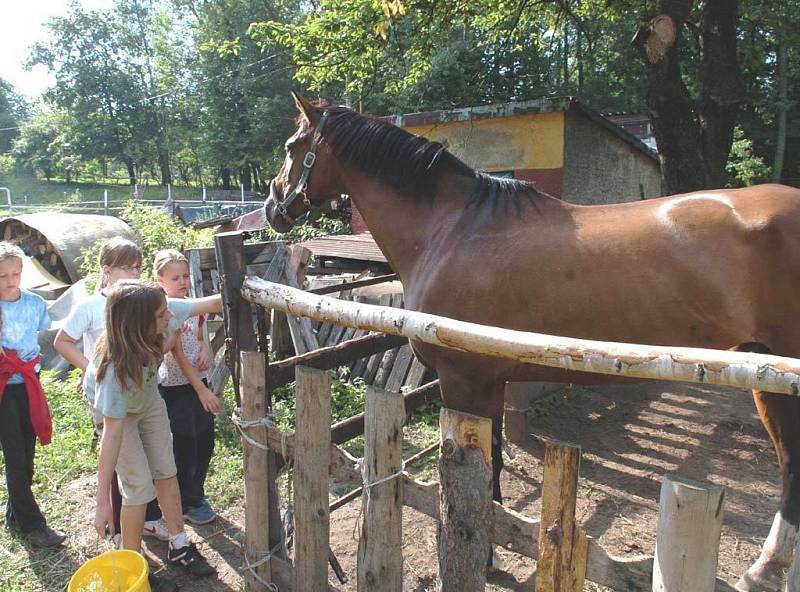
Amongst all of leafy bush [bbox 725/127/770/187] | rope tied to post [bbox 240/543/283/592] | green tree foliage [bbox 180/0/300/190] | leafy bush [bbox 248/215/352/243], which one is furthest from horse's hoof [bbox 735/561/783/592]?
green tree foliage [bbox 180/0/300/190]

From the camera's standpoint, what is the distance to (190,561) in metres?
2.80

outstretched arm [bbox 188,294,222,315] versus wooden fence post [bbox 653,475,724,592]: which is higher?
outstretched arm [bbox 188,294,222,315]

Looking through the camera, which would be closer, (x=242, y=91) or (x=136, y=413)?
(x=136, y=413)

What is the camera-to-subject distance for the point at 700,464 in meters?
4.01

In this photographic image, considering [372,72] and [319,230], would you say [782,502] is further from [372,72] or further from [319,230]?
[319,230]

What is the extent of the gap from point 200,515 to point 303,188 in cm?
208

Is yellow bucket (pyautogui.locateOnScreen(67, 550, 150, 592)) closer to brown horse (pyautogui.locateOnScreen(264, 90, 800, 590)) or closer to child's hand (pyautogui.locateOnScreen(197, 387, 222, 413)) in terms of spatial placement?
child's hand (pyautogui.locateOnScreen(197, 387, 222, 413))

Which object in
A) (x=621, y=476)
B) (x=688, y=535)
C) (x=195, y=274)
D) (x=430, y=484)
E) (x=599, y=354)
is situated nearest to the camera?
(x=688, y=535)

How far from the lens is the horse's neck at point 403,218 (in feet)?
9.86

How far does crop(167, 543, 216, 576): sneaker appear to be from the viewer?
2795 millimetres

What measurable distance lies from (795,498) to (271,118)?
106ft

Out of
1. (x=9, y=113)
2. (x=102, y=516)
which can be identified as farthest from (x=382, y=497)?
(x=9, y=113)

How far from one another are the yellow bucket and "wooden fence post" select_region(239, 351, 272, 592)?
1.39ft

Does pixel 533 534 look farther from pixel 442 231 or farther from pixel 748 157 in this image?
pixel 748 157
